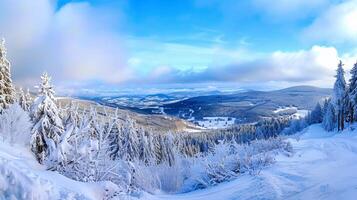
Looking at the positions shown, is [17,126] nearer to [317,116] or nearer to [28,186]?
[28,186]

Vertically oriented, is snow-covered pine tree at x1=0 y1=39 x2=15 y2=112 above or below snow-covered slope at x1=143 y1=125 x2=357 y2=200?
above

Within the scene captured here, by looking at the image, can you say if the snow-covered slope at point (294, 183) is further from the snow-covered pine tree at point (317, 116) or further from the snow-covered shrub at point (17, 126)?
the snow-covered pine tree at point (317, 116)

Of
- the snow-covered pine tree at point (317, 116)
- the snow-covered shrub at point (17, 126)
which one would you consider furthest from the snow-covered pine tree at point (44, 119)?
the snow-covered pine tree at point (317, 116)

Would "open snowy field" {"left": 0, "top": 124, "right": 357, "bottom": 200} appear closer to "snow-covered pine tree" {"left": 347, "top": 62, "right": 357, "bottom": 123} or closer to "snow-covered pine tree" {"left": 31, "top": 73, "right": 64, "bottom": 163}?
"snow-covered pine tree" {"left": 31, "top": 73, "right": 64, "bottom": 163}

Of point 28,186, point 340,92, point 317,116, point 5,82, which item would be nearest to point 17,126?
point 28,186

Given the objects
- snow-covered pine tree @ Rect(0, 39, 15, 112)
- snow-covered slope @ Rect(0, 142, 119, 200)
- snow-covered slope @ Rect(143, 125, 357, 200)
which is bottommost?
snow-covered slope @ Rect(143, 125, 357, 200)

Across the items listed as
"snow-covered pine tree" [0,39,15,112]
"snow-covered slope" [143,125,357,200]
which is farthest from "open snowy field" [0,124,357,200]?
"snow-covered pine tree" [0,39,15,112]

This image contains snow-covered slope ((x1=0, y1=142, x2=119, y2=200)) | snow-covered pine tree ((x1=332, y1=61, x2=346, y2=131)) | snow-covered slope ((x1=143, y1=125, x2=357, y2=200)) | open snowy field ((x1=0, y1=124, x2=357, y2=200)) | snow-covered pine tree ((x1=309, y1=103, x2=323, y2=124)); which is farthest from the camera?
snow-covered pine tree ((x1=309, y1=103, x2=323, y2=124))
